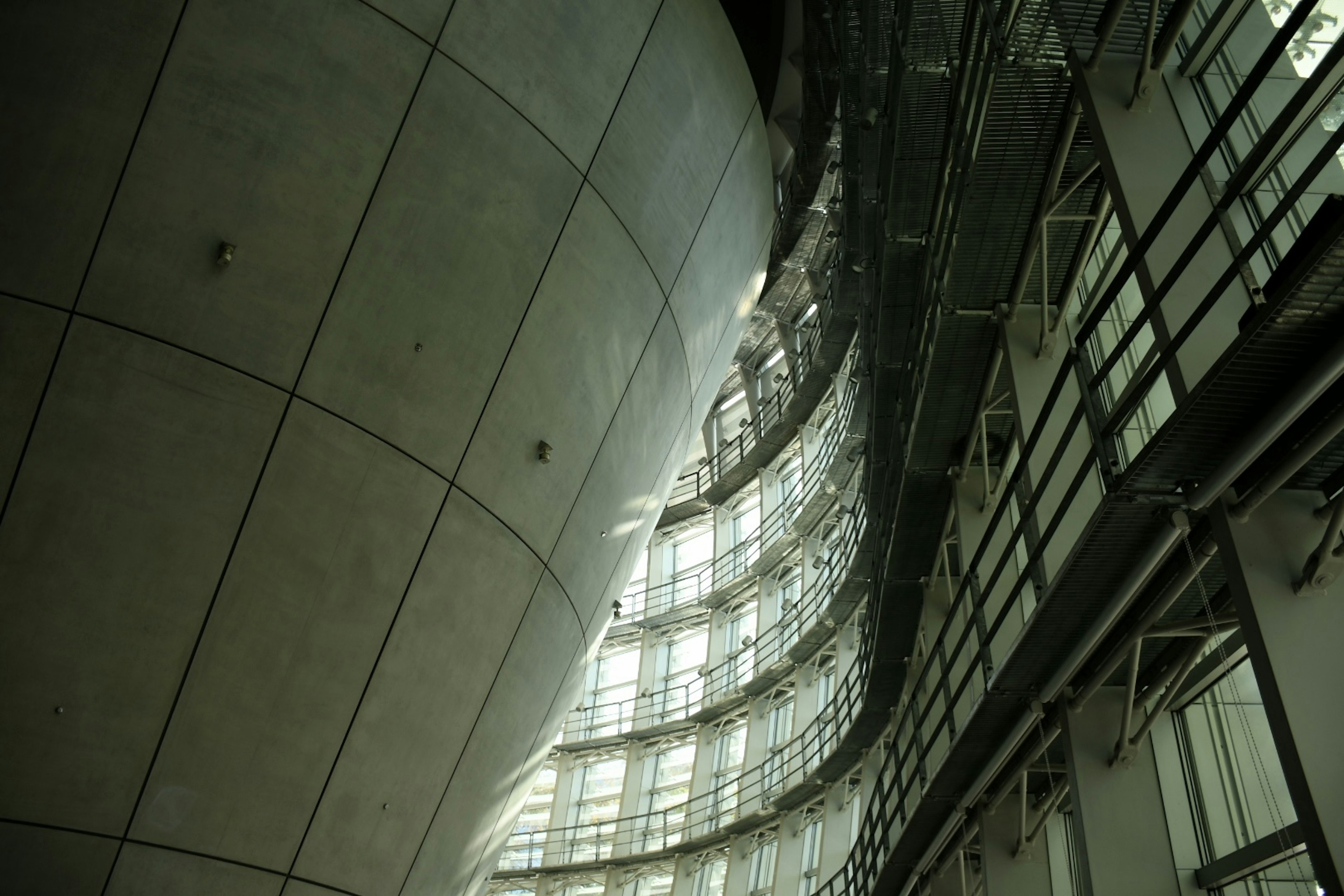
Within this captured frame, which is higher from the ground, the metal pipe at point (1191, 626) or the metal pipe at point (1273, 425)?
the metal pipe at point (1191, 626)

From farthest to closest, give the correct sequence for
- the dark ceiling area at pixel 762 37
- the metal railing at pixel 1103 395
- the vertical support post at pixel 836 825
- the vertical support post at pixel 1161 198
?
the vertical support post at pixel 836 825 < the dark ceiling area at pixel 762 37 < the vertical support post at pixel 1161 198 < the metal railing at pixel 1103 395

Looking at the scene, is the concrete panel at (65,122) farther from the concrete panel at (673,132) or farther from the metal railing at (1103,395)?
the metal railing at (1103,395)

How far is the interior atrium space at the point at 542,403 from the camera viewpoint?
7734 millimetres

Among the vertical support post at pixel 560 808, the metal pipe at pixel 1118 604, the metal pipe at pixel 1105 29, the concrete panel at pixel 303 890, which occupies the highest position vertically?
the vertical support post at pixel 560 808

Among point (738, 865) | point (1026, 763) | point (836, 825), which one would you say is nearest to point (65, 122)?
point (1026, 763)

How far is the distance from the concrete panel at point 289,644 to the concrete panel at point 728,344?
5.29 meters

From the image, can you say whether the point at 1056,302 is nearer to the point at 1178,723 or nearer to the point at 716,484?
the point at 1178,723

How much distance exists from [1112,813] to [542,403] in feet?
22.9

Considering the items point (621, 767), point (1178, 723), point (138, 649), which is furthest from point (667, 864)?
point (138, 649)

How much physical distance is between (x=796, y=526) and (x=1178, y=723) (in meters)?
22.7

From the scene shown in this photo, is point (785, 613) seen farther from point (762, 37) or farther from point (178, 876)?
point (178, 876)

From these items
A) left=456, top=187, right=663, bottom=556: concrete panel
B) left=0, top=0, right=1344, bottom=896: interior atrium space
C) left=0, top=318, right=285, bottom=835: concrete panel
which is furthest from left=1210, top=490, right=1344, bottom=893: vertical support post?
left=0, top=318, right=285, bottom=835: concrete panel

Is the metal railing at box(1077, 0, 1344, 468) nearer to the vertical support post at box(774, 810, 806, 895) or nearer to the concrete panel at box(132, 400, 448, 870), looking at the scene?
the concrete panel at box(132, 400, 448, 870)

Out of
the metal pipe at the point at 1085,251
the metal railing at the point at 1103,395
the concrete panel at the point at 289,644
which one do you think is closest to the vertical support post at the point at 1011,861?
the metal railing at the point at 1103,395
